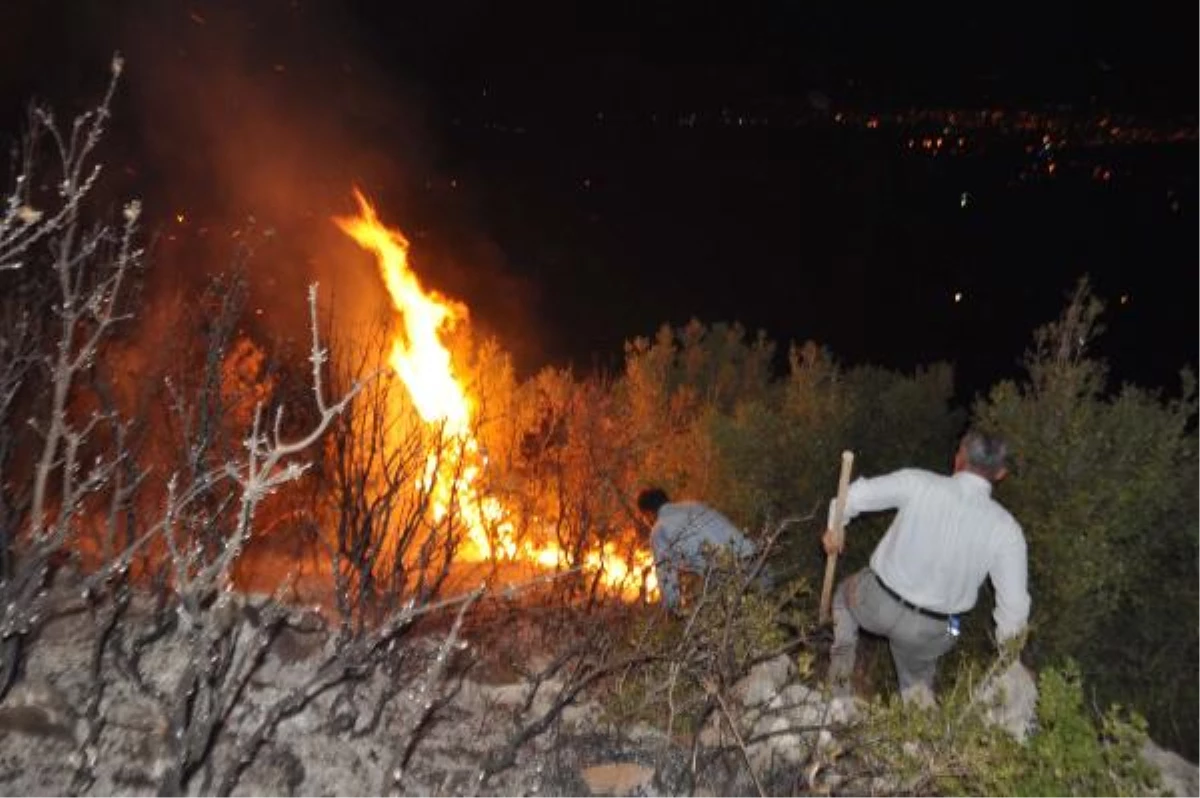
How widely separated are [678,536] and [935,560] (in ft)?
4.34

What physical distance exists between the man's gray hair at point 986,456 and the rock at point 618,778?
6.51 feet

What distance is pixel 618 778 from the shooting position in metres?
4.25

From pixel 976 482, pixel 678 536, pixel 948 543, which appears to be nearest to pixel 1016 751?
pixel 948 543

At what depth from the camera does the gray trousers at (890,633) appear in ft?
15.8

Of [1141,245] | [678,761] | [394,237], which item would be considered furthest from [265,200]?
[1141,245]

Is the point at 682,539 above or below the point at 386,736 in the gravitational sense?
above

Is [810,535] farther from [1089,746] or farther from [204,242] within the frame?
[204,242]

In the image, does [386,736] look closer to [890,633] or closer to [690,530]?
[690,530]

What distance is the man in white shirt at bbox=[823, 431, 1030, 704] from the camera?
453cm

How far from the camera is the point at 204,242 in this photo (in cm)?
1074

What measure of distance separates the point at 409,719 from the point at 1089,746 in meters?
2.85

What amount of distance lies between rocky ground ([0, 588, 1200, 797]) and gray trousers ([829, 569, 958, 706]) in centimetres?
30

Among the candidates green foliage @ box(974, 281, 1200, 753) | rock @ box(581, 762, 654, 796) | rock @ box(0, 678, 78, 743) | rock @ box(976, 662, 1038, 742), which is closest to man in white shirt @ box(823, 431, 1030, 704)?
rock @ box(976, 662, 1038, 742)

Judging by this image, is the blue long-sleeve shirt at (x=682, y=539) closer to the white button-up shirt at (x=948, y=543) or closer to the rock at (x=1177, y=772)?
the white button-up shirt at (x=948, y=543)
